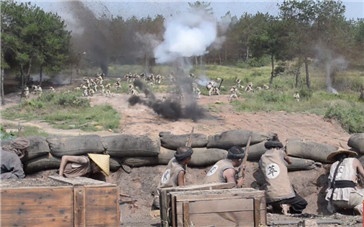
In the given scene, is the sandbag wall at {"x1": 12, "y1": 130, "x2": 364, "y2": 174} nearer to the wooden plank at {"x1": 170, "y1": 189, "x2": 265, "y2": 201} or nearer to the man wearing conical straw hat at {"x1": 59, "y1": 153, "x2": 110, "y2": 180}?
the man wearing conical straw hat at {"x1": 59, "y1": 153, "x2": 110, "y2": 180}

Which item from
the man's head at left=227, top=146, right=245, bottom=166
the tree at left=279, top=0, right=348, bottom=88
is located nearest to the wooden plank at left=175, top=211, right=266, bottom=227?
the man's head at left=227, top=146, right=245, bottom=166

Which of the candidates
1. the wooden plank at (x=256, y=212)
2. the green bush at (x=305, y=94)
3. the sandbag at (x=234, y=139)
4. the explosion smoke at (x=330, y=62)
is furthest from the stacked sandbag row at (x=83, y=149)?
the explosion smoke at (x=330, y=62)

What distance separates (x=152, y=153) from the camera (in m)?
8.82

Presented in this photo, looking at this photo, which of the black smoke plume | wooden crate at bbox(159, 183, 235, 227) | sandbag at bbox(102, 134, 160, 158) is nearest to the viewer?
wooden crate at bbox(159, 183, 235, 227)

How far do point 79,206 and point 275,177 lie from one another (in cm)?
343

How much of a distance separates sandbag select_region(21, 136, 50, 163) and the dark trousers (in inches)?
116

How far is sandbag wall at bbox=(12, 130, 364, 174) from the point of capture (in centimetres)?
852

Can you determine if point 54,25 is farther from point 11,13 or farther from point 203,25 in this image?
point 203,25

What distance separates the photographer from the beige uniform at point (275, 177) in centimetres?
793

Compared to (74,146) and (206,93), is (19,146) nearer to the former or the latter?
(74,146)

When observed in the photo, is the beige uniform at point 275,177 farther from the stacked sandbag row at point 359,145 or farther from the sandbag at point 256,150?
the stacked sandbag row at point 359,145

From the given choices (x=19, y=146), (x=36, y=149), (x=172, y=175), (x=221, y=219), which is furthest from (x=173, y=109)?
(x=221, y=219)

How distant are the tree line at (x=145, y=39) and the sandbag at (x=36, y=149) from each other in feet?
44.6

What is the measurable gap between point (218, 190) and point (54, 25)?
25052 mm
